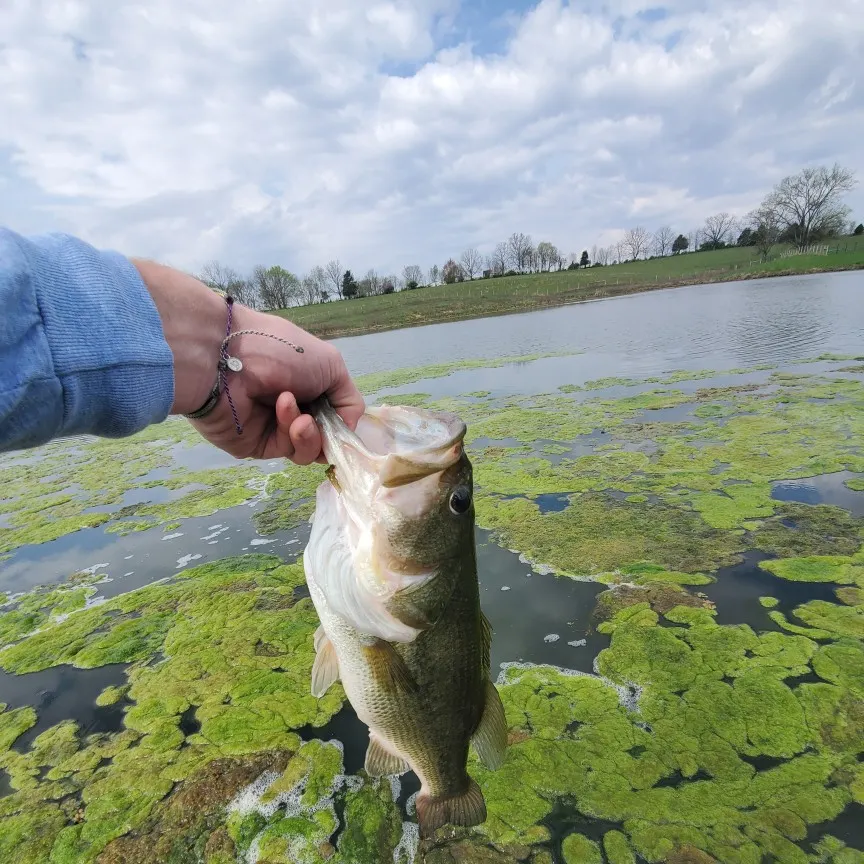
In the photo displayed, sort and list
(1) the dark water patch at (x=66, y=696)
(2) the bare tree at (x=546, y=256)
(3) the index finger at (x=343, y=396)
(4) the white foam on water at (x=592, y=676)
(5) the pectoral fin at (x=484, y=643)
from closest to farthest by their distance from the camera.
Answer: (3) the index finger at (x=343, y=396) → (5) the pectoral fin at (x=484, y=643) → (4) the white foam on water at (x=592, y=676) → (1) the dark water patch at (x=66, y=696) → (2) the bare tree at (x=546, y=256)

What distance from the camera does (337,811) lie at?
287cm

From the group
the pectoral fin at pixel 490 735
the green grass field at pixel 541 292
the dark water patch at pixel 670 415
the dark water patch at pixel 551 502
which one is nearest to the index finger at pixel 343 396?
the pectoral fin at pixel 490 735

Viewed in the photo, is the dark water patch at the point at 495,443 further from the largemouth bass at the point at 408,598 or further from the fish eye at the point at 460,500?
the fish eye at the point at 460,500

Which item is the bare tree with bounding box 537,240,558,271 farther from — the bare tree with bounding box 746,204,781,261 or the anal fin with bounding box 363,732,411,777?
the anal fin with bounding box 363,732,411,777

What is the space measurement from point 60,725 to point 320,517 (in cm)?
313

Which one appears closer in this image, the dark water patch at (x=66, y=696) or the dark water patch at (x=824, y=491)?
the dark water patch at (x=66, y=696)

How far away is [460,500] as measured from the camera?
6.14 ft

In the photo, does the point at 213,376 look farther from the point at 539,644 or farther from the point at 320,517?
the point at 539,644

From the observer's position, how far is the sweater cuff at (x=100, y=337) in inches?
55.7

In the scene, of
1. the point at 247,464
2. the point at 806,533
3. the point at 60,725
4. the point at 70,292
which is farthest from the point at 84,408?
the point at 247,464

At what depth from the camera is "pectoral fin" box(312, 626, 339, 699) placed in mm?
2312

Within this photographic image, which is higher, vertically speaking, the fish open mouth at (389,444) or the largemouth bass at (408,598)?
the fish open mouth at (389,444)

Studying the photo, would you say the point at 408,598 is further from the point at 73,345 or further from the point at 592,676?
the point at 592,676

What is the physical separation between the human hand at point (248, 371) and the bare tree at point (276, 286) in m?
69.0
